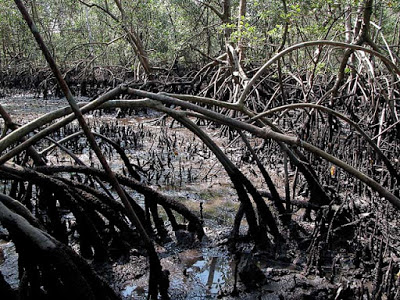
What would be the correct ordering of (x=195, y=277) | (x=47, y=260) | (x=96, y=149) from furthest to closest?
(x=195, y=277), (x=96, y=149), (x=47, y=260)

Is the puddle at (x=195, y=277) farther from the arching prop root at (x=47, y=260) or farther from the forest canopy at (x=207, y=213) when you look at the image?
the arching prop root at (x=47, y=260)

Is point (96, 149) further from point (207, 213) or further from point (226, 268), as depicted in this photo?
point (207, 213)

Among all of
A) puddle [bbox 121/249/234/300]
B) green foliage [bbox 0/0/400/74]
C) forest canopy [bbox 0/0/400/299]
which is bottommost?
puddle [bbox 121/249/234/300]

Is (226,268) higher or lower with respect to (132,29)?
lower

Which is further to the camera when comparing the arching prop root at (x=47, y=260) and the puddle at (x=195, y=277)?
the puddle at (x=195, y=277)

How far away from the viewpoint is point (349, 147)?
4633 mm

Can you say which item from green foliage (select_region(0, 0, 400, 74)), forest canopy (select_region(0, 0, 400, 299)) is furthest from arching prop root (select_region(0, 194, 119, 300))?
green foliage (select_region(0, 0, 400, 74))

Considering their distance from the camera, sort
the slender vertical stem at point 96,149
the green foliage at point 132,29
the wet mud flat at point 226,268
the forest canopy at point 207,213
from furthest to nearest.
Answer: the green foliage at point 132,29, the wet mud flat at point 226,268, the forest canopy at point 207,213, the slender vertical stem at point 96,149

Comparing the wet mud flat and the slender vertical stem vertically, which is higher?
the slender vertical stem

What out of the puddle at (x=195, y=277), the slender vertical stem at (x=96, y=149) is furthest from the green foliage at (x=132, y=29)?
the slender vertical stem at (x=96, y=149)

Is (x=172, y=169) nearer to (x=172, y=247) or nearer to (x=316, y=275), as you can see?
(x=172, y=247)

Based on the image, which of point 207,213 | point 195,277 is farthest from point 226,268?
point 207,213

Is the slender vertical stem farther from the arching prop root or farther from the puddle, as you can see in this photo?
the arching prop root

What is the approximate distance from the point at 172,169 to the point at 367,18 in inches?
101
